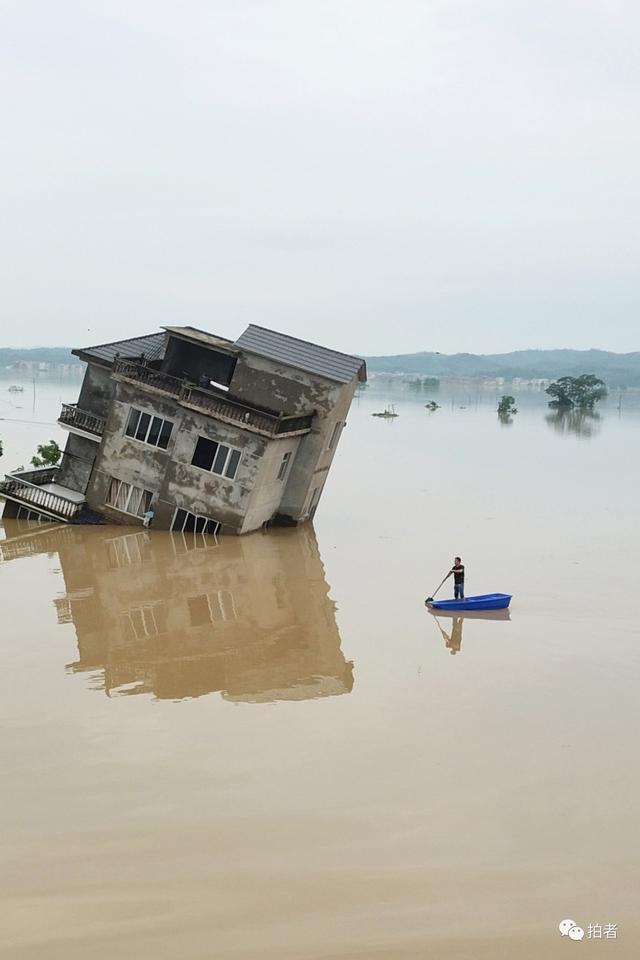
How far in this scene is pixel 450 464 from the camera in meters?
67.4

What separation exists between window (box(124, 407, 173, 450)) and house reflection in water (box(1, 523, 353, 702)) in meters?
3.52

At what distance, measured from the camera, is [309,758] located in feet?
49.6

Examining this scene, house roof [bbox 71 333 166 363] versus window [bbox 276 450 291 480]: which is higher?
house roof [bbox 71 333 166 363]

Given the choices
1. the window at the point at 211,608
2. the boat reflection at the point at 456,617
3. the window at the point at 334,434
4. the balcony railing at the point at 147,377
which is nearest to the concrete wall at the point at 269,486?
the window at the point at 334,434

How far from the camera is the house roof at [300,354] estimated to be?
35.1 m

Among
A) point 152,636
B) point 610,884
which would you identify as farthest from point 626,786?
point 152,636

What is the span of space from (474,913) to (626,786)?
4538 mm

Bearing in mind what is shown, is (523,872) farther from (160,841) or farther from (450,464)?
(450,464)

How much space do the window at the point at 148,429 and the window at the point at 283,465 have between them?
178 inches

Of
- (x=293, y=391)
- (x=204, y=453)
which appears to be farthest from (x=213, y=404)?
(x=293, y=391)

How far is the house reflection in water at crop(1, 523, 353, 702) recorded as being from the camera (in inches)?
749
